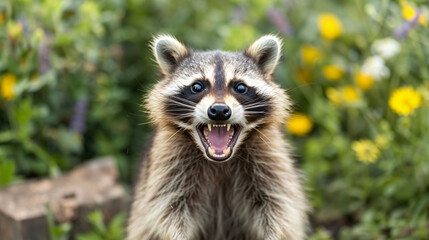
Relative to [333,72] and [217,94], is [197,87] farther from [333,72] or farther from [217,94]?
[333,72]

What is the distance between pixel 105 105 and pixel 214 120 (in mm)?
2875

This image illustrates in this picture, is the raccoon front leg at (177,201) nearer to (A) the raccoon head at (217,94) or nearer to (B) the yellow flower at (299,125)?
(A) the raccoon head at (217,94)

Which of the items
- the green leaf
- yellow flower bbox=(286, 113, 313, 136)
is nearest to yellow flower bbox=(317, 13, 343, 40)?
yellow flower bbox=(286, 113, 313, 136)

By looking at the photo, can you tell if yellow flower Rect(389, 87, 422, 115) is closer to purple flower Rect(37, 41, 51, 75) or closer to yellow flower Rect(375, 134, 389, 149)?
yellow flower Rect(375, 134, 389, 149)

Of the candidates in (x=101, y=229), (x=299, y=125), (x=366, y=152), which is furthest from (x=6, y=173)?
(x=366, y=152)

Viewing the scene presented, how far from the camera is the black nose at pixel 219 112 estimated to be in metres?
2.71

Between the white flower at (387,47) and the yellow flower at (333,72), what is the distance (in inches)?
22.1

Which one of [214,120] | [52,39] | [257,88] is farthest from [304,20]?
[214,120]

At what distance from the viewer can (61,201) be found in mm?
4117

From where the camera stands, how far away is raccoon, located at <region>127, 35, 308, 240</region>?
3.07m

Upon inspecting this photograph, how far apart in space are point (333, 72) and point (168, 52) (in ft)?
8.41

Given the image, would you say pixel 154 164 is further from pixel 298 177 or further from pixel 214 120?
pixel 298 177

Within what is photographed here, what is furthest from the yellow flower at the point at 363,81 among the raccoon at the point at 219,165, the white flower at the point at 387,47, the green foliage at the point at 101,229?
the green foliage at the point at 101,229

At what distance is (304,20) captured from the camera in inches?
236
